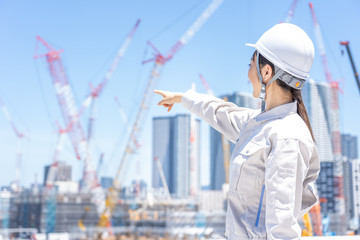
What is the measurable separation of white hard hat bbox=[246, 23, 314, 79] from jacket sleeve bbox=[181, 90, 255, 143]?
0.78 feet

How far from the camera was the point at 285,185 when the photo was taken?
83cm

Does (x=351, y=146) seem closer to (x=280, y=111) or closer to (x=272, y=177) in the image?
(x=280, y=111)

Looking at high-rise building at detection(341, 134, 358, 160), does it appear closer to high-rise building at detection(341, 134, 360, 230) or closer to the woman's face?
high-rise building at detection(341, 134, 360, 230)

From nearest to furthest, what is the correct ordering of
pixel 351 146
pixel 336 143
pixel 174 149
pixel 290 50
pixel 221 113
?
pixel 290 50
pixel 221 113
pixel 336 143
pixel 351 146
pixel 174 149


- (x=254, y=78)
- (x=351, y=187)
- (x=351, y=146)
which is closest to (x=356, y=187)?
(x=351, y=187)

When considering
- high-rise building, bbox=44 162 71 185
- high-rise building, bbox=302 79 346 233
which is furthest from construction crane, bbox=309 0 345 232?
high-rise building, bbox=44 162 71 185

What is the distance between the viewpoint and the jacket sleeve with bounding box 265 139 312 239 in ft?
2.64

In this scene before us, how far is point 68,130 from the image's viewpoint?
38.4 meters

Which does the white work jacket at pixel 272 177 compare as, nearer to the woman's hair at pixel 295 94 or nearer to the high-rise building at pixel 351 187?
the woman's hair at pixel 295 94

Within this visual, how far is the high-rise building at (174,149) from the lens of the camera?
86750 mm

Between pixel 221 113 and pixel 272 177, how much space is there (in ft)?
1.17

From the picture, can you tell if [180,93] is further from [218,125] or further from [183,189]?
[183,189]

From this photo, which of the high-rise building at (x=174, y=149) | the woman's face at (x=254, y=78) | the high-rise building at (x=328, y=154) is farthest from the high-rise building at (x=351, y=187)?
the woman's face at (x=254, y=78)

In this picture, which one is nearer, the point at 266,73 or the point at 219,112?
the point at 266,73
